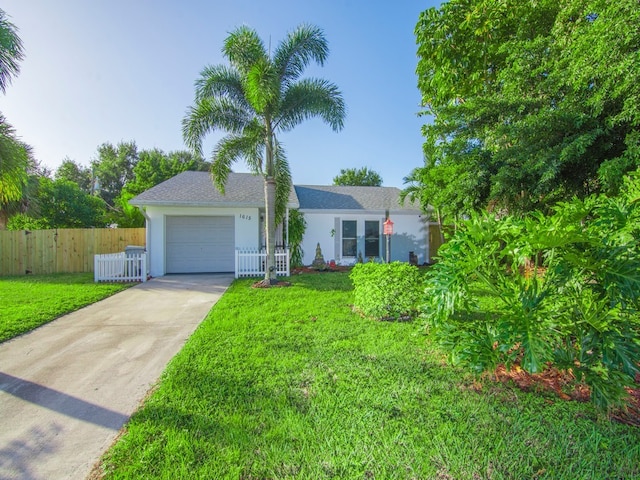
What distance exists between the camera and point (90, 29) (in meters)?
7.38

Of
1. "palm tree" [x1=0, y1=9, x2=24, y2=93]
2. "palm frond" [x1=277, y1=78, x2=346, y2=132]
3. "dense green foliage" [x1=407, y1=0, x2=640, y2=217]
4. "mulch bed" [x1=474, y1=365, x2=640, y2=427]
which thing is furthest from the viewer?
"palm frond" [x1=277, y1=78, x2=346, y2=132]

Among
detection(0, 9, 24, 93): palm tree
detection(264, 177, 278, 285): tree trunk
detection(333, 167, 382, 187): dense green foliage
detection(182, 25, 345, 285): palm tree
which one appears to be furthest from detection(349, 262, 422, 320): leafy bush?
detection(333, 167, 382, 187): dense green foliage

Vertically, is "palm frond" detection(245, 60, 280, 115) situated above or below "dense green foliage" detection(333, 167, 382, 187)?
below

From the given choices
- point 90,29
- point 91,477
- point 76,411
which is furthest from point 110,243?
point 91,477

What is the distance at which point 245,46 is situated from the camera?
26.5 feet

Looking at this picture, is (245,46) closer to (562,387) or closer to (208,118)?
(208,118)

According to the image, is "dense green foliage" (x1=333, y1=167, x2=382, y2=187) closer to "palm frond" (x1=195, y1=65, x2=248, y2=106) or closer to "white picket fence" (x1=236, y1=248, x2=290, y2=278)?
"white picket fence" (x1=236, y1=248, x2=290, y2=278)

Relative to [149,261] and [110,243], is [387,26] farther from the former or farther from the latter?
[110,243]

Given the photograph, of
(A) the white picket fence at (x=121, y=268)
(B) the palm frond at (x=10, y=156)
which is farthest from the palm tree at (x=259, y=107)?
(A) the white picket fence at (x=121, y=268)

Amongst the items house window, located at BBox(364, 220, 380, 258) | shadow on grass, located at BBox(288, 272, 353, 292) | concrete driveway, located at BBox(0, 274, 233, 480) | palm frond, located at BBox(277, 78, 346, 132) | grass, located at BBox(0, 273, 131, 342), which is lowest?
concrete driveway, located at BBox(0, 274, 233, 480)

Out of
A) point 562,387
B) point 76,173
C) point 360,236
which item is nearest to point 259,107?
point 360,236

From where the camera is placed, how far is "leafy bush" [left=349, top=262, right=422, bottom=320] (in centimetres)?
523

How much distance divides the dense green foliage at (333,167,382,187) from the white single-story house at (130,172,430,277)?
18.6 m

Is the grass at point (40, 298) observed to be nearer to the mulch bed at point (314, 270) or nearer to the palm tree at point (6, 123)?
the palm tree at point (6, 123)
